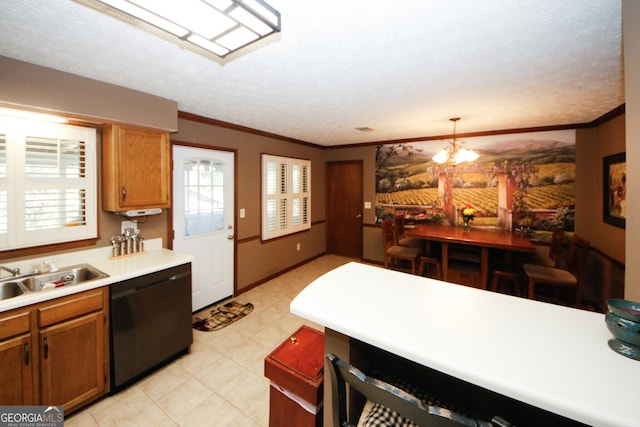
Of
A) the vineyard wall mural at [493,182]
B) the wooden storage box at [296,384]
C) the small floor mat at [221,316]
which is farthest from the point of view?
the vineyard wall mural at [493,182]

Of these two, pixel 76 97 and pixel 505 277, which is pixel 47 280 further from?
pixel 505 277

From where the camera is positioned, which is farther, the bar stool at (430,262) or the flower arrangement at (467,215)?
the flower arrangement at (467,215)

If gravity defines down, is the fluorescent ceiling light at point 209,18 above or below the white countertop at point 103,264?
above

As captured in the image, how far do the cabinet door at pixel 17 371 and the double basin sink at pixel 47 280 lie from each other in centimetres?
34

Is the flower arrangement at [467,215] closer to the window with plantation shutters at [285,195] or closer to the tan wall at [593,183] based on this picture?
the tan wall at [593,183]

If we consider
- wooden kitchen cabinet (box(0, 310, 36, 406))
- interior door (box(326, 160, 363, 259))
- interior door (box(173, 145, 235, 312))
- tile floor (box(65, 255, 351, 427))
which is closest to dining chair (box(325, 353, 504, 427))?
tile floor (box(65, 255, 351, 427))

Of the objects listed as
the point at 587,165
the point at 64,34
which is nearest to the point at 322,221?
the point at 587,165

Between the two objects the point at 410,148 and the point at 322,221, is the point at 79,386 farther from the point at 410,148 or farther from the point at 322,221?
the point at 410,148

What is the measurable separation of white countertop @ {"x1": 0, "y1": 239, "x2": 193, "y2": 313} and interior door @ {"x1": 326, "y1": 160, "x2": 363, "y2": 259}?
3.76m

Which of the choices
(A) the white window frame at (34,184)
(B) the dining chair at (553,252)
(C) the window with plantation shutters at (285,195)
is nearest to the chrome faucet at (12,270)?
(A) the white window frame at (34,184)

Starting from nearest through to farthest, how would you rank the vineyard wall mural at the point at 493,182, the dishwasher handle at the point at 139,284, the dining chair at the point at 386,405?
the dining chair at the point at 386,405 → the dishwasher handle at the point at 139,284 → the vineyard wall mural at the point at 493,182

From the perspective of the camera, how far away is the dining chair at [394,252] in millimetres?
3840

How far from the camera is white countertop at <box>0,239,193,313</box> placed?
1.66 metres

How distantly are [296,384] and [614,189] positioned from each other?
13.4 ft
